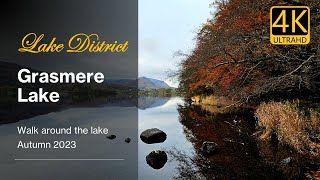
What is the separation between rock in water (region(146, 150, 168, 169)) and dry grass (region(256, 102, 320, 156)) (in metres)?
4.96

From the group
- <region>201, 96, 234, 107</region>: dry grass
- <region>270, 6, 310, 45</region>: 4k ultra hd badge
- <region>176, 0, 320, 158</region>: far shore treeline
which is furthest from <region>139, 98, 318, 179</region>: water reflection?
<region>201, 96, 234, 107</region>: dry grass

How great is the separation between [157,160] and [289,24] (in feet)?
→ 21.6

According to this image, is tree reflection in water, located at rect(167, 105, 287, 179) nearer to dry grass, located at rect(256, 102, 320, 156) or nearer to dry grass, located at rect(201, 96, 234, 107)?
dry grass, located at rect(256, 102, 320, 156)

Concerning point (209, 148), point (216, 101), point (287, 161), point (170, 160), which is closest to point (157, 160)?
point (170, 160)

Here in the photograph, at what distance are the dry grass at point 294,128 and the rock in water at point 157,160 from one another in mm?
4964

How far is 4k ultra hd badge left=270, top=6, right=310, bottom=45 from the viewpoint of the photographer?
36.0ft

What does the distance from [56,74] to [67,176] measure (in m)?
3.41

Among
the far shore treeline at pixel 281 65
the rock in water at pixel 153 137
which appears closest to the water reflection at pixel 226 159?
the rock in water at pixel 153 137

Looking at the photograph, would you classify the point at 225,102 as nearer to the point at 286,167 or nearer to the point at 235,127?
the point at 235,127

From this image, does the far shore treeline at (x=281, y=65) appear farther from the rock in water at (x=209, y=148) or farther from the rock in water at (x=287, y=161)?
the rock in water at (x=209, y=148)

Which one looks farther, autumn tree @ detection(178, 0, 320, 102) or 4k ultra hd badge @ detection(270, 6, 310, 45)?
autumn tree @ detection(178, 0, 320, 102)

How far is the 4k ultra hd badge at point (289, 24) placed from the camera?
10969 mm

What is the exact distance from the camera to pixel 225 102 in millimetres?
36500

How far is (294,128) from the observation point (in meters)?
13.4
